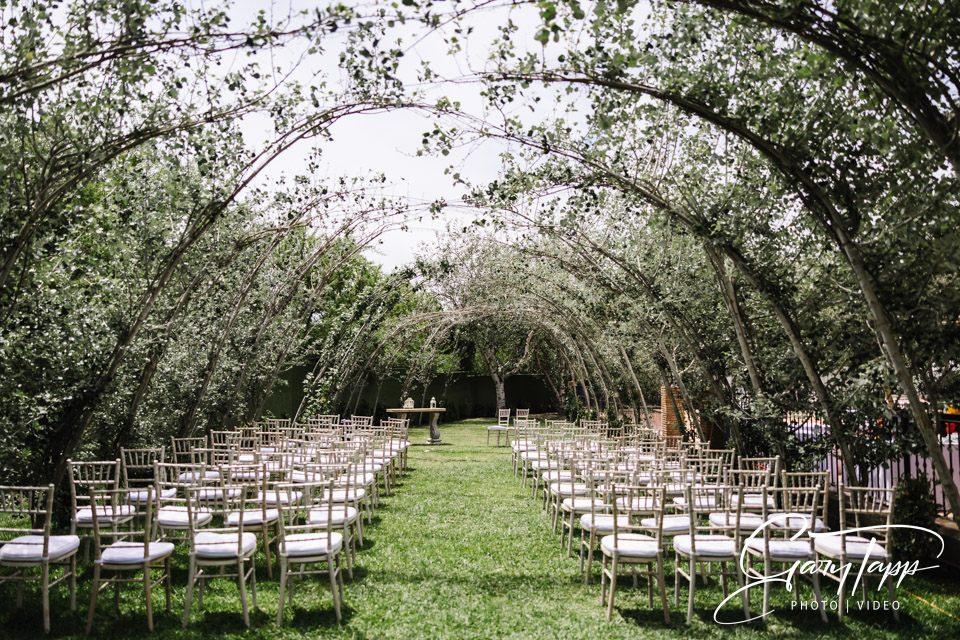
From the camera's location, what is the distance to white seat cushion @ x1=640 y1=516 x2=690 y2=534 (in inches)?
212

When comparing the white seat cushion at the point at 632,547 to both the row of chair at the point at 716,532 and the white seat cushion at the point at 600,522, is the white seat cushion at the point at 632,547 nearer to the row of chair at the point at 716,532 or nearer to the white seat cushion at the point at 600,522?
the row of chair at the point at 716,532

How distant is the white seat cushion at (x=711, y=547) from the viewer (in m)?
4.72

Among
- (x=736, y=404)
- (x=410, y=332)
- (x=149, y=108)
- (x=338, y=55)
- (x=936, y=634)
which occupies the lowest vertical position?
(x=936, y=634)

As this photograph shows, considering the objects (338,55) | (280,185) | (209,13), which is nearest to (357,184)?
(280,185)

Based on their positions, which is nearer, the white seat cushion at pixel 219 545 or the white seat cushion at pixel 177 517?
the white seat cushion at pixel 219 545

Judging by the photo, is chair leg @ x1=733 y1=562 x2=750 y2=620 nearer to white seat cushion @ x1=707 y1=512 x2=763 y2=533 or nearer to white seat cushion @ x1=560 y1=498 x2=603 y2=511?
white seat cushion @ x1=707 y1=512 x2=763 y2=533

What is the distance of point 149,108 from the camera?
566cm

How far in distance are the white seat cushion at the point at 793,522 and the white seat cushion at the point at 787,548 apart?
0.44 ft

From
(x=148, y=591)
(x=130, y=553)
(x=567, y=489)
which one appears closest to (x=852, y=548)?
(x=567, y=489)

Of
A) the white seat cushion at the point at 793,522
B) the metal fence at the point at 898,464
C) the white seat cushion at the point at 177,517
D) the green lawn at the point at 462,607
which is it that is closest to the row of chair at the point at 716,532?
the white seat cushion at the point at 793,522

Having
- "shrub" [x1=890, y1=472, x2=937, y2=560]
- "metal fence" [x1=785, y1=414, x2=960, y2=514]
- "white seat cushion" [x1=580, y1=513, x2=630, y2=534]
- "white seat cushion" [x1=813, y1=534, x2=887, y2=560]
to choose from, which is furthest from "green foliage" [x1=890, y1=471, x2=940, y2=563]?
"white seat cushion" [x1=580, y1=513, x2=630, y2=534]

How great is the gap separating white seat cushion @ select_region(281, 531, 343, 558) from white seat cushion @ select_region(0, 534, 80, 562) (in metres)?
1.36

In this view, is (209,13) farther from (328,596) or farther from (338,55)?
(328,596)

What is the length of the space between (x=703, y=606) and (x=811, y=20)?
3676mm
